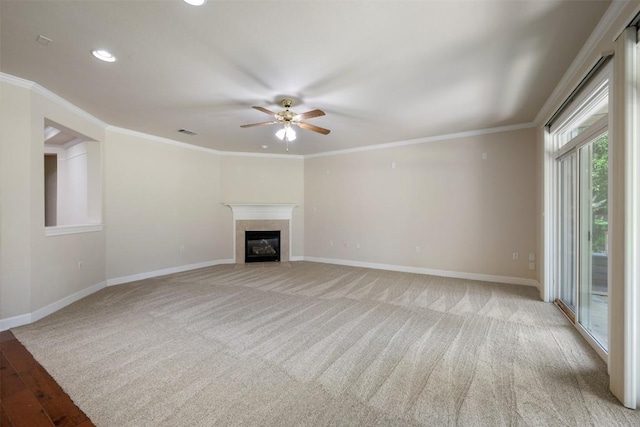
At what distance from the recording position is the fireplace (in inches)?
275

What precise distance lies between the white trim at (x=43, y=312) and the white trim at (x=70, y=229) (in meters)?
0.89

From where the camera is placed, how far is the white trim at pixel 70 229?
3533 mm

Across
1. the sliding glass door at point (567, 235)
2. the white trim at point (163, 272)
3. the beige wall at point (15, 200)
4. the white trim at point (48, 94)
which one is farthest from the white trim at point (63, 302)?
the sliding glass door at point (567, 235)

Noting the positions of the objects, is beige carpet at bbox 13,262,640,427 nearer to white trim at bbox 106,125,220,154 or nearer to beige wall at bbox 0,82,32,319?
beige wall at bbox 0,82,32,319

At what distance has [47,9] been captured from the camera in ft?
6.59

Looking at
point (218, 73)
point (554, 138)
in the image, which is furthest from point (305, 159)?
point (554, 138)

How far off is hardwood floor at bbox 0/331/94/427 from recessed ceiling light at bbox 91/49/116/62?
280cm

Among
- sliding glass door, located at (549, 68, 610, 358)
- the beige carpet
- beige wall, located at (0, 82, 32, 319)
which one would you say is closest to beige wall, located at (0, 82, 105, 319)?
beige wall, located at (0, 82, 32, 319)

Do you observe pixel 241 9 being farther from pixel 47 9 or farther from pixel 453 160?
pixel 453 160

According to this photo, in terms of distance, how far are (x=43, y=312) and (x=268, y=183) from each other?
187 inches

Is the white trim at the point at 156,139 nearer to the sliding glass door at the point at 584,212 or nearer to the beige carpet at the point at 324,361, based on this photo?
A: the beige carpet at the point at 324,361

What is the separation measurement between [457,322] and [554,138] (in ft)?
9.71

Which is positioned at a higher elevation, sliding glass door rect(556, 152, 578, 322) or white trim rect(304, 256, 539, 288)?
sliding glass door rect(556, 152, 578, 322)

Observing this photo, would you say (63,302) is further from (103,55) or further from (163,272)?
(103,55)
